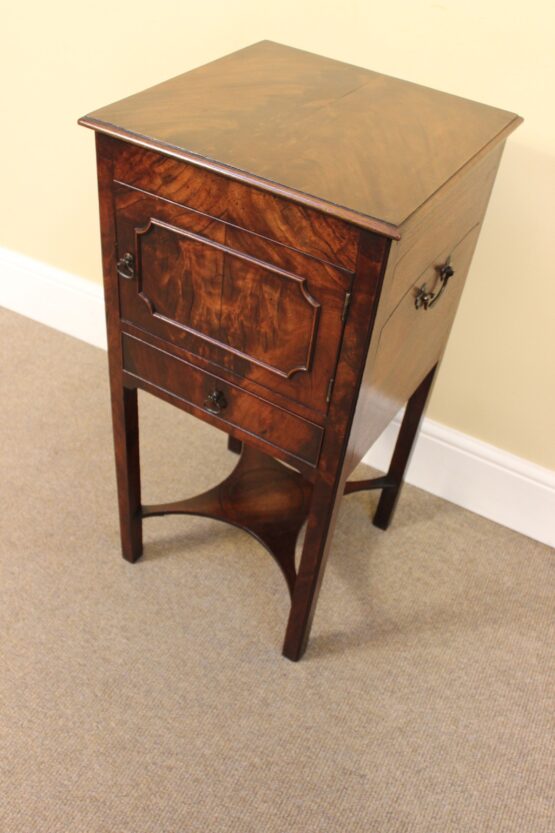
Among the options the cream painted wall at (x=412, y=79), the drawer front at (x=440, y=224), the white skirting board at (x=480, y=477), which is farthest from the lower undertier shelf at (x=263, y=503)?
the drawer front at (x=440, y=224)

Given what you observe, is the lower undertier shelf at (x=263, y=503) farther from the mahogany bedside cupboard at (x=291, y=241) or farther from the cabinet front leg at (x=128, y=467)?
the mahogany bedside cupboard at (x=291, y=241)

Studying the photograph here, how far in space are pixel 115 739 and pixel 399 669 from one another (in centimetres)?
52

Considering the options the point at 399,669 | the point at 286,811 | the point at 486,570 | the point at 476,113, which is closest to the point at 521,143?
the point at 476,113

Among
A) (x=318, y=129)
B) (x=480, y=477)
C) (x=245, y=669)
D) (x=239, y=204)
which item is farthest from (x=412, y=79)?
(x=245, y=669)

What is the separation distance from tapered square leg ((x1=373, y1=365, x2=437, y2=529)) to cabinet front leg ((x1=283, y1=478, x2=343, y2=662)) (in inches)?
14.7

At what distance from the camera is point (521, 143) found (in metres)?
1.32

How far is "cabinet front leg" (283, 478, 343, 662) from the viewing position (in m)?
1.14

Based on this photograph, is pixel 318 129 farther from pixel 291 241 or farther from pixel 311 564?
pixel 311 564

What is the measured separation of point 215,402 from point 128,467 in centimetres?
31

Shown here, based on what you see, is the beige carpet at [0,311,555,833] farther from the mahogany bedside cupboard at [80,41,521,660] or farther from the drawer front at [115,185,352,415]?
the drawer front at [115,185,352,415]

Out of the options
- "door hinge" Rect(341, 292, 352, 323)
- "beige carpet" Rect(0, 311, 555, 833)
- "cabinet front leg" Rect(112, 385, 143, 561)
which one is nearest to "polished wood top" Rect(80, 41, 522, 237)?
"door hinge" Rect(341, 292, 352, 323)

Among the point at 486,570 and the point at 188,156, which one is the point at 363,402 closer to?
the point at 188,156

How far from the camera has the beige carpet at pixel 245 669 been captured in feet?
4.08

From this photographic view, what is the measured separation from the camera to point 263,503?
1588mm
